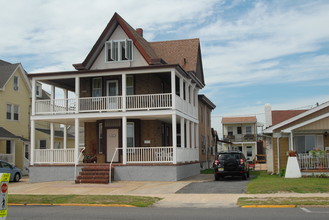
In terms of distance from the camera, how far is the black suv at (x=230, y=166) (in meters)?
23.3

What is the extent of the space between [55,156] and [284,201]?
1545 centimetres

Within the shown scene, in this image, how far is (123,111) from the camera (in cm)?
2519

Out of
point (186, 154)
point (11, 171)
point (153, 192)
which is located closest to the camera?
point (153, 192)

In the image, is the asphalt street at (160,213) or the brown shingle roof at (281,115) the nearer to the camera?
the asphalt street at (160,213)

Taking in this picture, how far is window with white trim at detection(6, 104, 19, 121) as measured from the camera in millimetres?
37250

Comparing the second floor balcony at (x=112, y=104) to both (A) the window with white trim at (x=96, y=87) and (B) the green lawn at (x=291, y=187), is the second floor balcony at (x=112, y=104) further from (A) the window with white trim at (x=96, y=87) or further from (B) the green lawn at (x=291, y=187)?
(B) the green lawn at (x=291, y=187)

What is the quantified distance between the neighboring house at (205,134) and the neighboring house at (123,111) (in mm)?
6393

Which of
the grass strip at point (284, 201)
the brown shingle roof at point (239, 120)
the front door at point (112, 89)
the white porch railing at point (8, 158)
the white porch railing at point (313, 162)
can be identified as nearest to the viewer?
the grass strip at point (284, 201)

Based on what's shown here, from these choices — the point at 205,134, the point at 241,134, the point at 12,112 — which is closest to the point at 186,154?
the point at 205,134

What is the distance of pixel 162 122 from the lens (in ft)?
97.1

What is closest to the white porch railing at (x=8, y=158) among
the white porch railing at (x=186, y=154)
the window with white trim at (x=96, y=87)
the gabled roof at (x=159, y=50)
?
the window with white trim at (x=96, y=87)

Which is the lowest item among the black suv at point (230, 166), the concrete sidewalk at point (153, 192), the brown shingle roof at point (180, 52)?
the concrete sidewalk at point (153, 192)

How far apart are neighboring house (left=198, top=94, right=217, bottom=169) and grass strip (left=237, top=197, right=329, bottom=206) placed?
68.5ft

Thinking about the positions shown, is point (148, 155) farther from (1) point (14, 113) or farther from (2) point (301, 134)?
(1) point (14, 113)
